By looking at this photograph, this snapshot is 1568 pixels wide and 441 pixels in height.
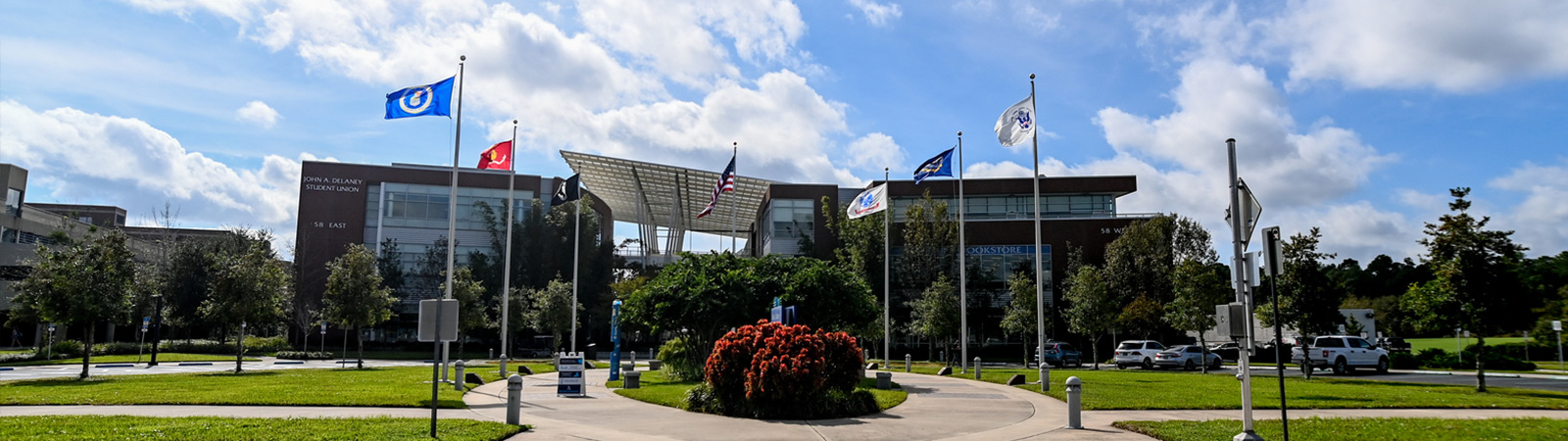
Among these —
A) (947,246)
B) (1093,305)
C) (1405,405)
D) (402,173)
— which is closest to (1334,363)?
(1093,305)

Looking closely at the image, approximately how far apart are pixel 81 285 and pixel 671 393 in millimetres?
18541

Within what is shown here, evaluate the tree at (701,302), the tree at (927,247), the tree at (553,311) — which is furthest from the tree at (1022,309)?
the tree at (553,311)

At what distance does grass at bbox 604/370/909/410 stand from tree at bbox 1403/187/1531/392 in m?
15.4

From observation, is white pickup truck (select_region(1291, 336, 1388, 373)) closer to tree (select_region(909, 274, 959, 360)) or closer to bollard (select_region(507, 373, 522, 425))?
tree (select_region(909, 274, 959, 360))

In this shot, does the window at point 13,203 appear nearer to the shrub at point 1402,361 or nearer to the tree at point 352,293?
the tree at point 352,293

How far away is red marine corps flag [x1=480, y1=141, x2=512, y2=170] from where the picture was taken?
101 ft

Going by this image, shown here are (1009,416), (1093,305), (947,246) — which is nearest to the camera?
(1009,416)

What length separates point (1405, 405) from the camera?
18500 mm

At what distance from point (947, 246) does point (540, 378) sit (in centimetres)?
3190

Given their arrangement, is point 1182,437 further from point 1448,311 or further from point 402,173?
point 402,173

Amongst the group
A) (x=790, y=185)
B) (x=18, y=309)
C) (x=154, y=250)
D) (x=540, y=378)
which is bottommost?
(x=540, y=378)

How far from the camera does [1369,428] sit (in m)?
14.1

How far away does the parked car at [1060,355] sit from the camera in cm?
4538

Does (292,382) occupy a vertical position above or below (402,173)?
below
